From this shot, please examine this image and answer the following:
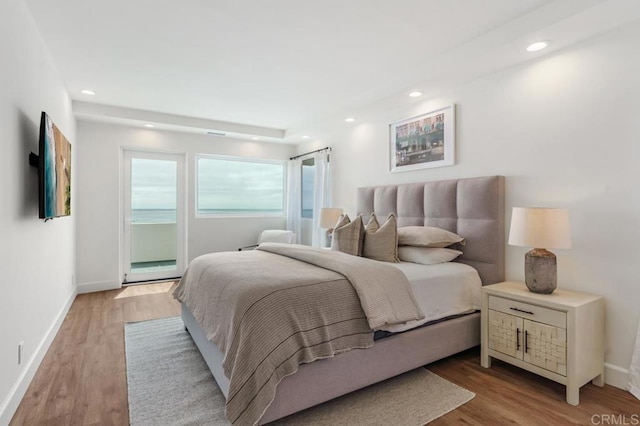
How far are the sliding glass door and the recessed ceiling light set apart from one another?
4.76m

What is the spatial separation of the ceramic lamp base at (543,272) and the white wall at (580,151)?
11.1 inches

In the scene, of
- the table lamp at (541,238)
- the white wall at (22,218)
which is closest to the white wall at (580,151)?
the table lamp at (541,238)

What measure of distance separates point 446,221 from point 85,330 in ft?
11.8

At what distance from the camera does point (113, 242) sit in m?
4.71

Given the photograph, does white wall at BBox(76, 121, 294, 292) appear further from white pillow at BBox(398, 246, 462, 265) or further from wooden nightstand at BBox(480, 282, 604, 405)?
wooden nightstand at BBox(480, 282, 604, 405)

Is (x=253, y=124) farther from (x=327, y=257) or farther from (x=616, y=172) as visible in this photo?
(x=616, y=172)

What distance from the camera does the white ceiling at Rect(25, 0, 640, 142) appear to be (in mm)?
2162

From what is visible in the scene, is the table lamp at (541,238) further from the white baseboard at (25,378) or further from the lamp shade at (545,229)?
the white baseboard at (25,378)

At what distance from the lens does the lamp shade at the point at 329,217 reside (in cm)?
446

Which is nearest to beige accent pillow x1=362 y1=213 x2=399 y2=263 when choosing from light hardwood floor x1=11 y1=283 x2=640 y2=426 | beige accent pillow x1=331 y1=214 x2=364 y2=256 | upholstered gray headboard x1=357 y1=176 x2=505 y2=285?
beige accent pillow x1=331 y1=214 x2=364 y2=256

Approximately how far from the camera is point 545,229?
2205 mm
